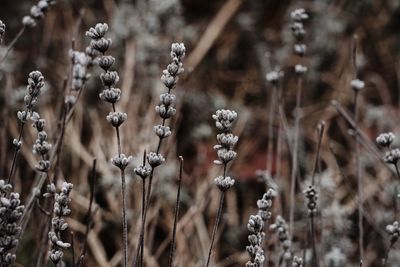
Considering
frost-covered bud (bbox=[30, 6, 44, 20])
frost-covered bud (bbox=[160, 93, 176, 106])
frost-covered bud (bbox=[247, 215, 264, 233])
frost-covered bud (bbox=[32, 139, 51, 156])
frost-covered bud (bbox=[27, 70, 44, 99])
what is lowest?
frost-covered bud (bbox=[247, 215, 264, 233])

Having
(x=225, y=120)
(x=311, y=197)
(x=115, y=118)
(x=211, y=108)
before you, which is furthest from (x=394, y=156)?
(x=211, y=108)

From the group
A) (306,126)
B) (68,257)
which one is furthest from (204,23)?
(68,257)

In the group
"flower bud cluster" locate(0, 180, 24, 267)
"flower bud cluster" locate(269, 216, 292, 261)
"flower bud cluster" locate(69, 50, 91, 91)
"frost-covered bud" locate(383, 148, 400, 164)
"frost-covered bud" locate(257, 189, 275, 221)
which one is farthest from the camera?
"flower bud cluster" locate(69, 50, 91, 91)

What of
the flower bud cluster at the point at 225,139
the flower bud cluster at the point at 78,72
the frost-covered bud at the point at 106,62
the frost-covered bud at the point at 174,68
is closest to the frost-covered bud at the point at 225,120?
the flower bud cluster at the point at 225,139

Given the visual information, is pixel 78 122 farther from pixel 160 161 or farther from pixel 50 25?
pixel 160 161

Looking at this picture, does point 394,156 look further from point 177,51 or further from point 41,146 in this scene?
point 41,146

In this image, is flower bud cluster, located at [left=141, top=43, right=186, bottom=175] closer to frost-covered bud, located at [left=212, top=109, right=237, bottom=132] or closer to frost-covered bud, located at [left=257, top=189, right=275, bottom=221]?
frost-covered bud, located at [left=212, top=109, right=237, bottom=132]

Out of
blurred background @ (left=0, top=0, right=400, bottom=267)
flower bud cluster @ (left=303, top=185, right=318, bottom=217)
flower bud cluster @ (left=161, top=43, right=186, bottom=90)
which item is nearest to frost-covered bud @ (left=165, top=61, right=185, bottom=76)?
flower bud cluster @ (left=161, top=43, right=186, bottom=90)

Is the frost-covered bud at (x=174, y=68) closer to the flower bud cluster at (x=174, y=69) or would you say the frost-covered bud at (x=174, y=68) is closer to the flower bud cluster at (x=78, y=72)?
the flower bud cluster at (x=174, y=69)
